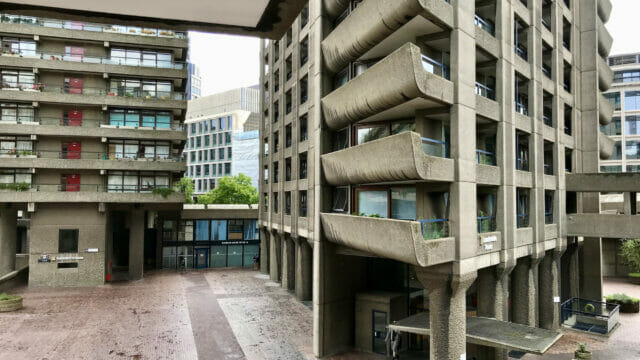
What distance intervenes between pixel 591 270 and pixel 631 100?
4991 centimetres

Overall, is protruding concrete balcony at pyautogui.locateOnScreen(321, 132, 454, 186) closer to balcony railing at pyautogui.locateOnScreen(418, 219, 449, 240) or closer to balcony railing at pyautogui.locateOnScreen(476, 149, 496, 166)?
balcony railing at pyautogui.locateOnScreen(418, 219, 449, 240)

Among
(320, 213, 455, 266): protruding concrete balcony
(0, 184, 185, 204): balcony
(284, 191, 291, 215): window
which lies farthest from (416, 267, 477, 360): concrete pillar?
(0, 184, 185, 204): balcony

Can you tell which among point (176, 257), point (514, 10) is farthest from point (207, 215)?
point (514, 10)

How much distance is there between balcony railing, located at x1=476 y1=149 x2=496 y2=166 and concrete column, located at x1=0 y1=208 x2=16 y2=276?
141ft

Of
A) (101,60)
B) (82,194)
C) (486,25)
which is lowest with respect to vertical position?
(82,194)

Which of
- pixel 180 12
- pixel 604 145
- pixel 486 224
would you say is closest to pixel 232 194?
pixel 604 145

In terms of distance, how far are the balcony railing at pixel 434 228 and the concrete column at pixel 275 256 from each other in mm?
26734

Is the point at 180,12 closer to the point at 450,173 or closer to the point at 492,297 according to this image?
the point at 450,173

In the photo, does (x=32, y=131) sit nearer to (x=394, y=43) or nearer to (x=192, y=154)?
(x=394, y=43)

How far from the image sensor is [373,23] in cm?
1931

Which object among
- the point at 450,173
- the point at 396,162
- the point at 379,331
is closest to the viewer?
the point at 396,162

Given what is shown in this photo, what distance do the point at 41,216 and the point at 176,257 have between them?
630 inches

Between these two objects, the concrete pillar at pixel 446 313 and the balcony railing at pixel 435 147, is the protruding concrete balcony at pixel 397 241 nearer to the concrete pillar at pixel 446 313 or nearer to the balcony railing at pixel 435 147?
the concrete pillar at pixel 446 313

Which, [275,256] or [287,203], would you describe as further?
[275,256]
